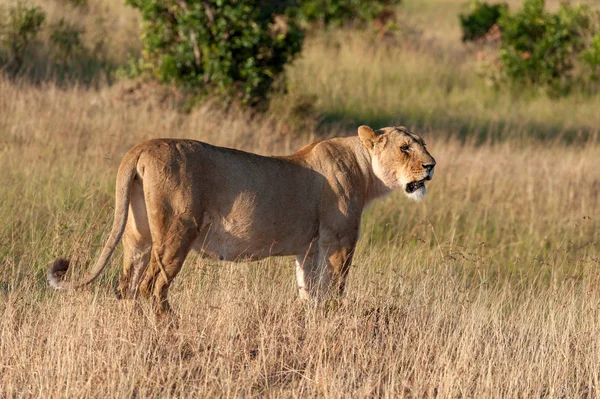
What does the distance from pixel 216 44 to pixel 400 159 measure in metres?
6.70

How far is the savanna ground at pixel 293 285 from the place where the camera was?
4.52 m

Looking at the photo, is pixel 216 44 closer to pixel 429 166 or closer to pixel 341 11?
pixel 429 166

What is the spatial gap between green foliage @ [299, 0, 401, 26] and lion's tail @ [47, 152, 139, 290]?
14486mm

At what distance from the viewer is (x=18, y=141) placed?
907cm

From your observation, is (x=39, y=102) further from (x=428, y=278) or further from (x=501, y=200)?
(x=428, y=278)

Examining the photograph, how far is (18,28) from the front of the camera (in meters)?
13.1

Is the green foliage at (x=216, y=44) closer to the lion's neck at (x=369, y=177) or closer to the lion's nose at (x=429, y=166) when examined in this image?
the lion's neck at (x=369, y=177)

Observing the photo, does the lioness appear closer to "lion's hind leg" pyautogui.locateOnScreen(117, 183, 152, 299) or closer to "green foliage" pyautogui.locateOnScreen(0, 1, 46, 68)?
"lion's hind leg" pyautogui.locateOnScreen(117, 183, 152, 299)

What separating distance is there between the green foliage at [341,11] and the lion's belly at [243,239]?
46.0ft

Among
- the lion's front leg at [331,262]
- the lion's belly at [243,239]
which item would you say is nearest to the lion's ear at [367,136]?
the lion's front leg at [331,262]

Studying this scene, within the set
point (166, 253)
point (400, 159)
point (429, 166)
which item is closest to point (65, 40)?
point (400, 159)

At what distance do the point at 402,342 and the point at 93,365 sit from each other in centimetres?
164

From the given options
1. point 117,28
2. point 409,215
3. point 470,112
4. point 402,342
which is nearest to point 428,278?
point 402,342

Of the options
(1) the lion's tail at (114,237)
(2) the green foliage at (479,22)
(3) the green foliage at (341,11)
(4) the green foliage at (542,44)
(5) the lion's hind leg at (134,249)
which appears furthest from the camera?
(2) the green foliage at (479,22)
